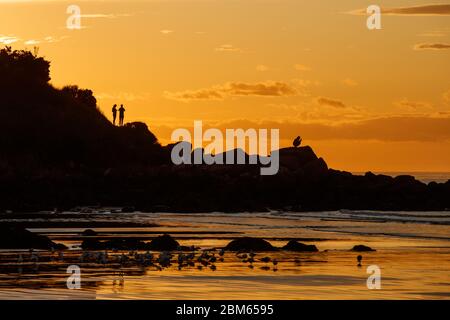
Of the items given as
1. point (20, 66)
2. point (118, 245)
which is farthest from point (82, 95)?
point (118, 245)

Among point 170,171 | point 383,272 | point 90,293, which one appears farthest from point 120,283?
point 170,171

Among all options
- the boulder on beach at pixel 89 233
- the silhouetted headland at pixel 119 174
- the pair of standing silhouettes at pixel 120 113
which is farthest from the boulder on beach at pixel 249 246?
the pair of standing silhouettes at pixel 120 113

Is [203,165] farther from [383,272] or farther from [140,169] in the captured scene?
[383,272]

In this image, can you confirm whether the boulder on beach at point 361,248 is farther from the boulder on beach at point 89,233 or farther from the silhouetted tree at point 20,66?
the silhouetted tree at point 20,66

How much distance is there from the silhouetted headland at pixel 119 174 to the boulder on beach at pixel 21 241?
44.5 meters

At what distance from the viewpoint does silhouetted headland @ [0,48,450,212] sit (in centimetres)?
10012

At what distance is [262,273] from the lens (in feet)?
127

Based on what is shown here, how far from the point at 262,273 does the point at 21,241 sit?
12201 millimetres

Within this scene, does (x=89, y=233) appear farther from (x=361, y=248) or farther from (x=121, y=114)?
(x=121, y=114)

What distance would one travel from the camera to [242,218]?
81.7 metres

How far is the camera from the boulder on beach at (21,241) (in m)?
46.3
